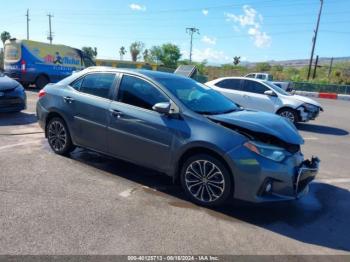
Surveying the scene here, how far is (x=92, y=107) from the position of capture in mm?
5504

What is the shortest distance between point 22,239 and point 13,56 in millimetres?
16484

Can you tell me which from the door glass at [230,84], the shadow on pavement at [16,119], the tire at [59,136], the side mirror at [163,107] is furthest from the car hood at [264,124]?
the door glass at [230,84]

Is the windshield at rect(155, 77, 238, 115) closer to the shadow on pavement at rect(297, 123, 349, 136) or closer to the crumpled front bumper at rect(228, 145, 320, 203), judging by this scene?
the crumpled front bumper at rect(228, 145, 320, 203)

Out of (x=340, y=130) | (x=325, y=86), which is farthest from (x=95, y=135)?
(x=325, y=86)

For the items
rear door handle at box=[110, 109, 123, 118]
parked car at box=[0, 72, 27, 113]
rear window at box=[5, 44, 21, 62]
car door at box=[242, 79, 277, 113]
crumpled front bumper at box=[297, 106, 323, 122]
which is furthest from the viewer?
rear window at box=[5, 44, 21, 62]

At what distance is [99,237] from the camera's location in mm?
3578

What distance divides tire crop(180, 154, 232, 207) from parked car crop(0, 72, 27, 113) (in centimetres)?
676

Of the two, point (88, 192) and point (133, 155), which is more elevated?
point (133, 155)

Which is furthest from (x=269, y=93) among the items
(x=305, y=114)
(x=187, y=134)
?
(x=187, y=134)

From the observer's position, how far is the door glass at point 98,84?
5.50 metres

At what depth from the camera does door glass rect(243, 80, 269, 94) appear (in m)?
11.8

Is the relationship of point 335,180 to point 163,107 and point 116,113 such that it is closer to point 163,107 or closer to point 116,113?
point 163,107

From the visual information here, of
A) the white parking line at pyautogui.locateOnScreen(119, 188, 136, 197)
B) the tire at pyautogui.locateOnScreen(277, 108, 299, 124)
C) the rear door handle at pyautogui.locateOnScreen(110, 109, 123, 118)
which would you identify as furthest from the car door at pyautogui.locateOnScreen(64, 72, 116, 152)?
the tire at pyautogui.locateOnScreen(277, 108, 299, 124)

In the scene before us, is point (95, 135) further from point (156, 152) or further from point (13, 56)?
point (13, 56)
